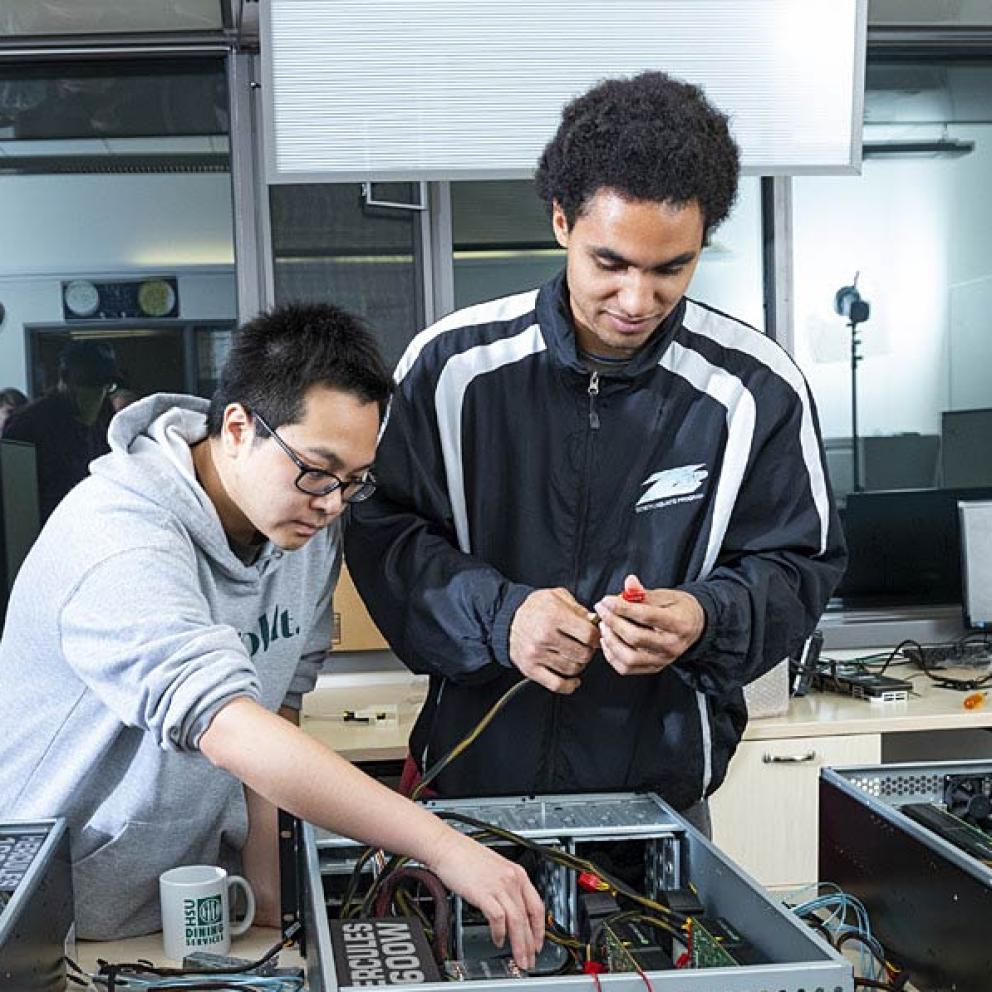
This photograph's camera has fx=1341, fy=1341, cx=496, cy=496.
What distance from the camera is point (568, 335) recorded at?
1478 mm

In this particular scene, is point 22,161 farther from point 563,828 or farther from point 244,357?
point 563,828

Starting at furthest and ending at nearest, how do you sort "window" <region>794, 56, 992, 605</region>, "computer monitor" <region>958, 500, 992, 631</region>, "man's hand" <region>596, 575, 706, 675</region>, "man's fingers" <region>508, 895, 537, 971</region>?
1. "window" <region>794, 56, 992, 605</region>
2. "computer monitor" <region>958, 500, 992, 631</region>
3. "man's hand" <region>596, 575, 706, 675</region>
4. "man's fingers" <region>508, 895, 537, 971</region>

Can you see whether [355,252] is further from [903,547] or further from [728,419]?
[728,419]

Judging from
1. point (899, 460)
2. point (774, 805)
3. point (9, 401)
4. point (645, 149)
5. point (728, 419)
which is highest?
point (645, 149)

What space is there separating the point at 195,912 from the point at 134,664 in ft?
0.92

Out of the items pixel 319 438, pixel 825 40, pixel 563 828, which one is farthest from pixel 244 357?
pixel 825 40

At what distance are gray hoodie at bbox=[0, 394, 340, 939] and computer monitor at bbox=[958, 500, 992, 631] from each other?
7.66 ft

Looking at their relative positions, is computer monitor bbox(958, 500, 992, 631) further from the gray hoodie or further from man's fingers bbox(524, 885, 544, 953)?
man's fingers bbox(524, 885, 544, 953)

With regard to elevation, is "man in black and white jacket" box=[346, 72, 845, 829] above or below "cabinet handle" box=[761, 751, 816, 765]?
above

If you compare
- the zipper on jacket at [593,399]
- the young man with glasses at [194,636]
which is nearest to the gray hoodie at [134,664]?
the young man with glasses at [194,636]

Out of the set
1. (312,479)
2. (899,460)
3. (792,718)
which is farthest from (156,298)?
(312,479)

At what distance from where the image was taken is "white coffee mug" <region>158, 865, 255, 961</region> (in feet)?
4.28

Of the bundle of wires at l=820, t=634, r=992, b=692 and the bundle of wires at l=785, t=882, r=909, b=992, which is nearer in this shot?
the bundle of wires at l=785, t=882, r=909, b=992

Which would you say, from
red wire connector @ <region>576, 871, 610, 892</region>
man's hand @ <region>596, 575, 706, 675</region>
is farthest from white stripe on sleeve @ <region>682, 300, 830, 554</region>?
red wire connector @ <region>576, 871, 610, 892</region>
